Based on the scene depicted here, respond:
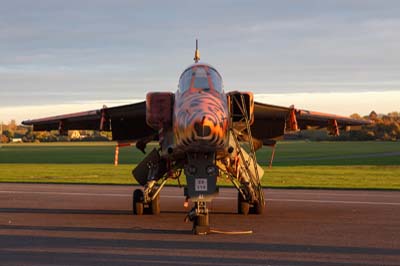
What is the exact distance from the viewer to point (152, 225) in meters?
15.9

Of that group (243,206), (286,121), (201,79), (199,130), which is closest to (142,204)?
(243,206)

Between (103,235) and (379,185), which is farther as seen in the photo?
(379,185)

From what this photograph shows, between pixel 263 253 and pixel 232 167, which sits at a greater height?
pixel 232 167

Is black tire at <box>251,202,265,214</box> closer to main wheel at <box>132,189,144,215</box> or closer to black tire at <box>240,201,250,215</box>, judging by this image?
black tire at <box>240,201,250,215</box>

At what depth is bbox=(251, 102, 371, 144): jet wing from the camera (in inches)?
759

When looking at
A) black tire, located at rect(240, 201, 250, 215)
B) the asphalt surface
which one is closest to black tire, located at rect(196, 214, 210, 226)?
the asphalt surface

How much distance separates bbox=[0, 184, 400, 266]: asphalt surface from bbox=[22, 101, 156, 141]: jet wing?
2.20 m

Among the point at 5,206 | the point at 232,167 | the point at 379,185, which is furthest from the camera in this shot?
the point at 379,185

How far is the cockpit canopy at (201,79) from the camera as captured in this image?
1580 cm

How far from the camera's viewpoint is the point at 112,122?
67.4 ft

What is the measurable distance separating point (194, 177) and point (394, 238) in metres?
4.11

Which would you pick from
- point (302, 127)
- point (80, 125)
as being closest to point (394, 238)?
point (302, 127)

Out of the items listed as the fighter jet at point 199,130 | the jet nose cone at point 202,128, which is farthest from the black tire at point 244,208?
the jet nose cone at point 202,128

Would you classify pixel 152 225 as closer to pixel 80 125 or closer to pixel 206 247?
pixel 206 247
